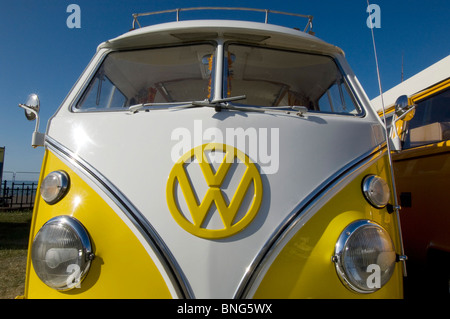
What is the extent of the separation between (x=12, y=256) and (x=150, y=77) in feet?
15.3

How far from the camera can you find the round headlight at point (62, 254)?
4.82ft

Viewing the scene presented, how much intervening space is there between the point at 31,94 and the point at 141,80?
75 centimetres

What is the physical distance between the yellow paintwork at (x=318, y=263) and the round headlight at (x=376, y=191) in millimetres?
53

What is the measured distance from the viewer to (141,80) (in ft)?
8.21

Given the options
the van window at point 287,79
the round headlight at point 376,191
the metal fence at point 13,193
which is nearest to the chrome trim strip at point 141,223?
the van window at point 287,79

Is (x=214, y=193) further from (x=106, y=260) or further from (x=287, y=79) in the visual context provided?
(x=287, y=79)

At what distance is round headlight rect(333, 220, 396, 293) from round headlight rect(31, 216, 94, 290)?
116 cm

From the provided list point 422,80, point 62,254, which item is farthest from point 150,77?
point 422,80

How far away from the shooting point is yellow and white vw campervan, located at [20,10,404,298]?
1.48 m

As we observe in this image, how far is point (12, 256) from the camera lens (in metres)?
5.35

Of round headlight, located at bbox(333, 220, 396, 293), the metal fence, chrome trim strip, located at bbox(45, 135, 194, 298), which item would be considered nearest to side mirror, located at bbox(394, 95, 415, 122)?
round headlight, located at bbox(333, 220, 396, 293)

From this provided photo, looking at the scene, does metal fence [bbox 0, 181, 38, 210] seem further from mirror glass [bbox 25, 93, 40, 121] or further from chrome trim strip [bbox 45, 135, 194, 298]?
chrome trim strip [bbox 45, 135, 194, 298]

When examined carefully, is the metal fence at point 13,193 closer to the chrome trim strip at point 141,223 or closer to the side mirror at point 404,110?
the chrome trim strip at point 141,223
